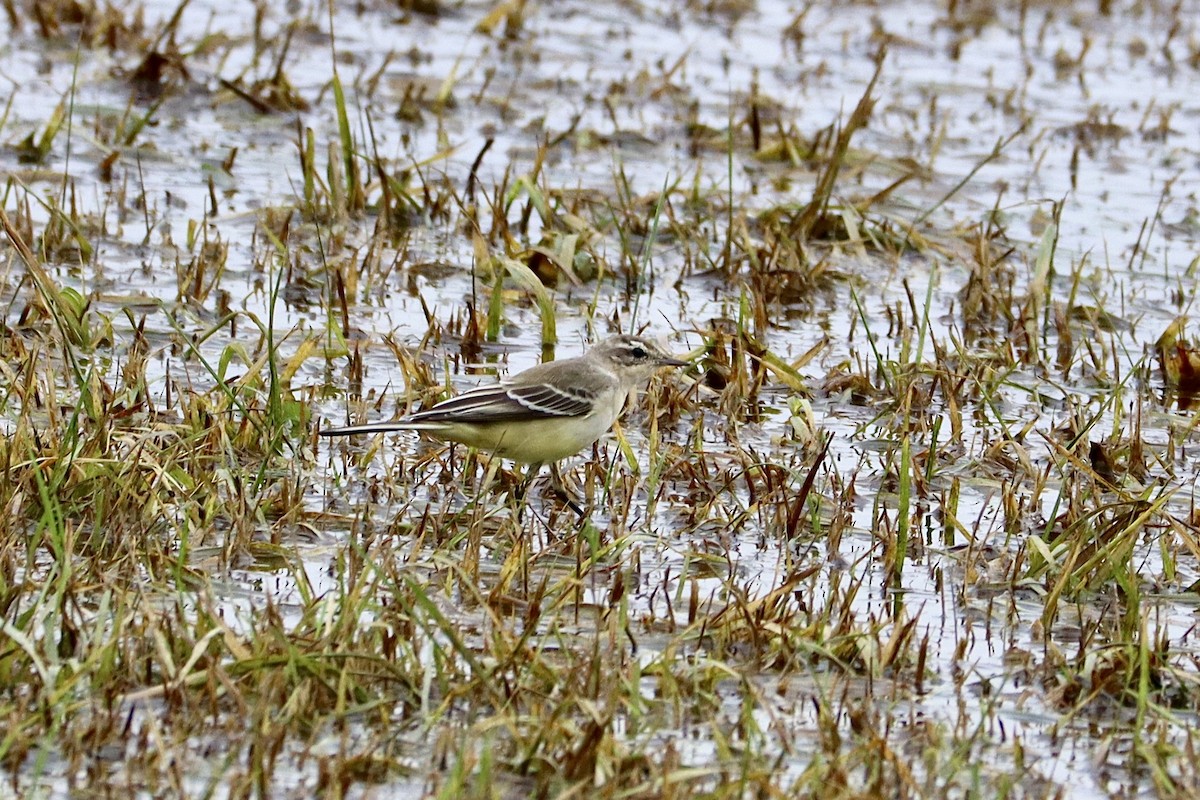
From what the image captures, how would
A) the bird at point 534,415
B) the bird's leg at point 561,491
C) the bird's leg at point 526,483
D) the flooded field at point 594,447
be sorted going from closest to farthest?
1. the flooded field at point 594,447
2. the bird at point 534,415
3. the bird's leg at point 561,491
4. the bird's leg at point 526,483

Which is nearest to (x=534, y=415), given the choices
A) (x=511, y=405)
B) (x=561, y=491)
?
(x=511, y=405)

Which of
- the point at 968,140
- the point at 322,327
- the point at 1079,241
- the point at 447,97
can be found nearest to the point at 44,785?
the point at 322,327

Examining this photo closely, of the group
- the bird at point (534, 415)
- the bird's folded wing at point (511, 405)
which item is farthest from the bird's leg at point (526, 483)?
the bird's folded wing at point (511, 405)

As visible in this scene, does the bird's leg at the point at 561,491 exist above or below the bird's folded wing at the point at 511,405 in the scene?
below

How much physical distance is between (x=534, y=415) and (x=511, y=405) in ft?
0.38

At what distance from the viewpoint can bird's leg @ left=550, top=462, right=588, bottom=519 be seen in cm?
716

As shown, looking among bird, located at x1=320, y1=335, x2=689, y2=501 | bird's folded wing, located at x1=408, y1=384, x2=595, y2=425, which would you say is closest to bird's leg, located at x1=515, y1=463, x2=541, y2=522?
bird, located at x1=320, y1=335, x2=689, y2=501

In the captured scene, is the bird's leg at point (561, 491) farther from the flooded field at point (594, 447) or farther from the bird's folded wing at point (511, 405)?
the bird's folded wing at point (511, 405)

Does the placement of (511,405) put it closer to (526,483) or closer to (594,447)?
(526,483)

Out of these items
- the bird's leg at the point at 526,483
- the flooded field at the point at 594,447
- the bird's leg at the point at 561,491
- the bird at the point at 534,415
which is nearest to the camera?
the flooded field at the point at 594,447

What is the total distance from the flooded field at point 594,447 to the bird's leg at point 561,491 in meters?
0.05

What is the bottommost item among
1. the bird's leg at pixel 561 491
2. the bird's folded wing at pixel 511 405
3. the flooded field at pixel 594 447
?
the bird's leg at pixel 561 491

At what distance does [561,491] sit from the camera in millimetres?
7289

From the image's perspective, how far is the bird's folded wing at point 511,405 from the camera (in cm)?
701
